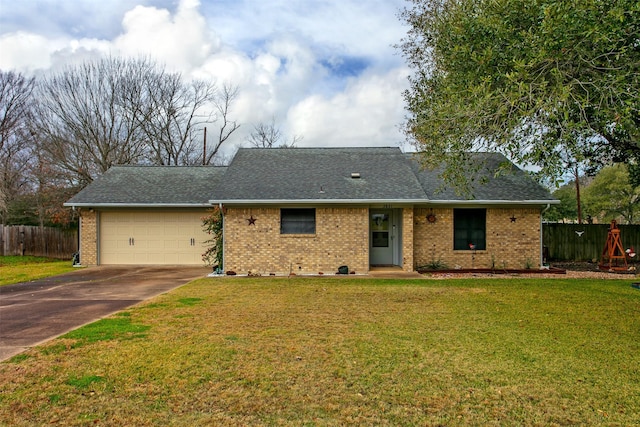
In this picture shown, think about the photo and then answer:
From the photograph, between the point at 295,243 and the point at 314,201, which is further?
the point at 295,243

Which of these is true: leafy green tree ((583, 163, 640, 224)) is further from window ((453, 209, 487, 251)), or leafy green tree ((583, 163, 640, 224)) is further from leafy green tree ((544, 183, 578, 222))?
window ((453, 209, 487, 251))

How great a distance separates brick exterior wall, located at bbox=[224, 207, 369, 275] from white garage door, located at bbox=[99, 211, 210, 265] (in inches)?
135

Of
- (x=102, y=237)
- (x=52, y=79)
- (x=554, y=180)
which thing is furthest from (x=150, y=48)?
(x=554, y=180)

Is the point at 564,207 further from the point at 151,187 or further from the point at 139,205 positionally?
the point at 139,205

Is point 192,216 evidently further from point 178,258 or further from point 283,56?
point 283,56

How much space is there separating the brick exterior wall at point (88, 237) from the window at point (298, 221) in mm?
7655

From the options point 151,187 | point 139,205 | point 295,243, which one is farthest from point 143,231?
point 295,243

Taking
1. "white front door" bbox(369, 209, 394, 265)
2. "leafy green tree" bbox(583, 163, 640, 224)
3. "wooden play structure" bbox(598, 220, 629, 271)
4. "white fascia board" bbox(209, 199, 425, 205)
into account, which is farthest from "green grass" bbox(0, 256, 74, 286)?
"leafy green tree" bbox(583, 163, 640, 224)

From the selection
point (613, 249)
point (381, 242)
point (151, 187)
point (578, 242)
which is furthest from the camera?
point (578, 242)

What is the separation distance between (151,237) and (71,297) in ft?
22.7

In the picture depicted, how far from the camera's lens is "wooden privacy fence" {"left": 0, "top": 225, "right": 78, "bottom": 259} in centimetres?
1980

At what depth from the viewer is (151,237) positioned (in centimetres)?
1630

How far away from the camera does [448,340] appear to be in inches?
231

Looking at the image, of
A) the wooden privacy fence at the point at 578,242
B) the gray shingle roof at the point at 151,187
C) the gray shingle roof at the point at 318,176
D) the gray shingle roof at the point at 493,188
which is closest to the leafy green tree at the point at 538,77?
the gray shingle roof at the point at 318,176
